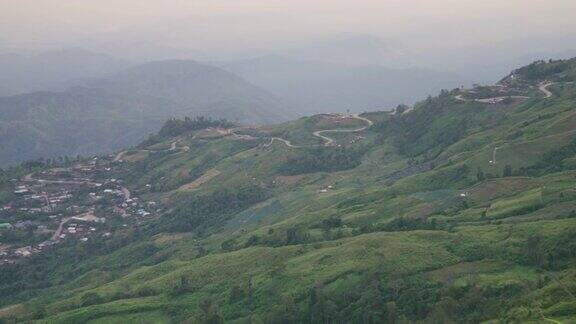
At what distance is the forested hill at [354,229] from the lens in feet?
201

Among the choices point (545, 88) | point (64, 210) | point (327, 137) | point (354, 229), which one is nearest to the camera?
point (354, 229)

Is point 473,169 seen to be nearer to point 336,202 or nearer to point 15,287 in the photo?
point 336,202

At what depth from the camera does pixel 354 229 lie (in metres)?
86.7

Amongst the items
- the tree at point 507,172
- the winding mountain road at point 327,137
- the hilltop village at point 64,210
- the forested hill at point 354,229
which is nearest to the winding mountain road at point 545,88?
the forested hill at point 354,229

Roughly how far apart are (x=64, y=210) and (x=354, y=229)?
88.7 metres

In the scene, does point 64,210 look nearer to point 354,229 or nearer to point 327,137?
point 327,137

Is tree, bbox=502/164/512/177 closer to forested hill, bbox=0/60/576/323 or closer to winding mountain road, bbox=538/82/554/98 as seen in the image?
forested hill, bbox=0/60/576/323

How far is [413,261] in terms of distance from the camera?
66938 mm

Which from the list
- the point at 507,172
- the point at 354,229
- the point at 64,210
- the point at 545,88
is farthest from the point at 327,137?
the point at 354,229

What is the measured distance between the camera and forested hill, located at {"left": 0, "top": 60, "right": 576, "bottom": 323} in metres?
61.3

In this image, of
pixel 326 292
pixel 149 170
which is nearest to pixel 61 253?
pixel 149 170

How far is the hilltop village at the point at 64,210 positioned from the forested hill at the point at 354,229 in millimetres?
1789

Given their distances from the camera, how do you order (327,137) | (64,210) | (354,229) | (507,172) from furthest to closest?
(327,137) < (64,210) < (507,172) < (354,229)

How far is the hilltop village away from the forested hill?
5.87 ft
